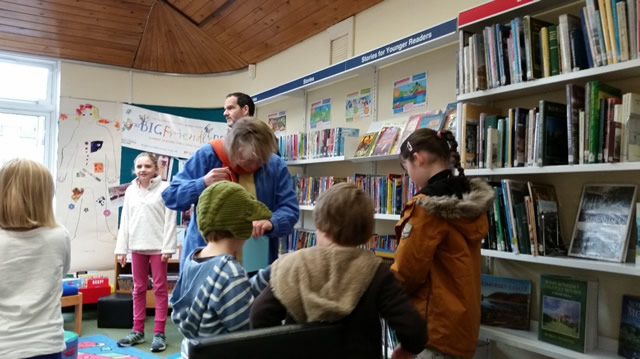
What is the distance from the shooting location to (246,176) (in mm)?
2027

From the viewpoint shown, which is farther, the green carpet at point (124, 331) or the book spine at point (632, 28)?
the green carpet at point (124, 331)

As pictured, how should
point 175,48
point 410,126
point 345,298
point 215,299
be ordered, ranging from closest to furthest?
point 345,298, point 215,299, point 410,126, point 175,48

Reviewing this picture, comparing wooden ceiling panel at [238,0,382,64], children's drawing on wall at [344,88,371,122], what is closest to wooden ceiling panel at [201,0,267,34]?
wooden ceiling panel at [238,0,382,64]

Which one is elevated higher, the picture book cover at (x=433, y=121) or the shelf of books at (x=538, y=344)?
the picture book cover at (x=433, y=121)

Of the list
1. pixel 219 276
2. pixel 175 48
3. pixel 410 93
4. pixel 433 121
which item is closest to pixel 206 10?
pixel 175 48

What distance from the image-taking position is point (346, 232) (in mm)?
1364

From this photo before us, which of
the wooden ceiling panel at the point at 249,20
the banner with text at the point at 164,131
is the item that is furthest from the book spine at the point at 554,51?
the banner with text at the point at 164,131

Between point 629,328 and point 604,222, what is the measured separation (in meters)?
0.40

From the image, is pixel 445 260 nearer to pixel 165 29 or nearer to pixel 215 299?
pixel 215 299

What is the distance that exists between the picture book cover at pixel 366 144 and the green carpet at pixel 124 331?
2.05 metres

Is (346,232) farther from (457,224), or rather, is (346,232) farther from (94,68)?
(94,68)

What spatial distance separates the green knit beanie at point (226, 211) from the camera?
4.75 ft

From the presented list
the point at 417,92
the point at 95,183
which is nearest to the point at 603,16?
the point at 417,92

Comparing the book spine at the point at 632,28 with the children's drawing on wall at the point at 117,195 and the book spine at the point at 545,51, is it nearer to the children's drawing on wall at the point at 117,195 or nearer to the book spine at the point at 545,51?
the book spine at the point at 545,51
